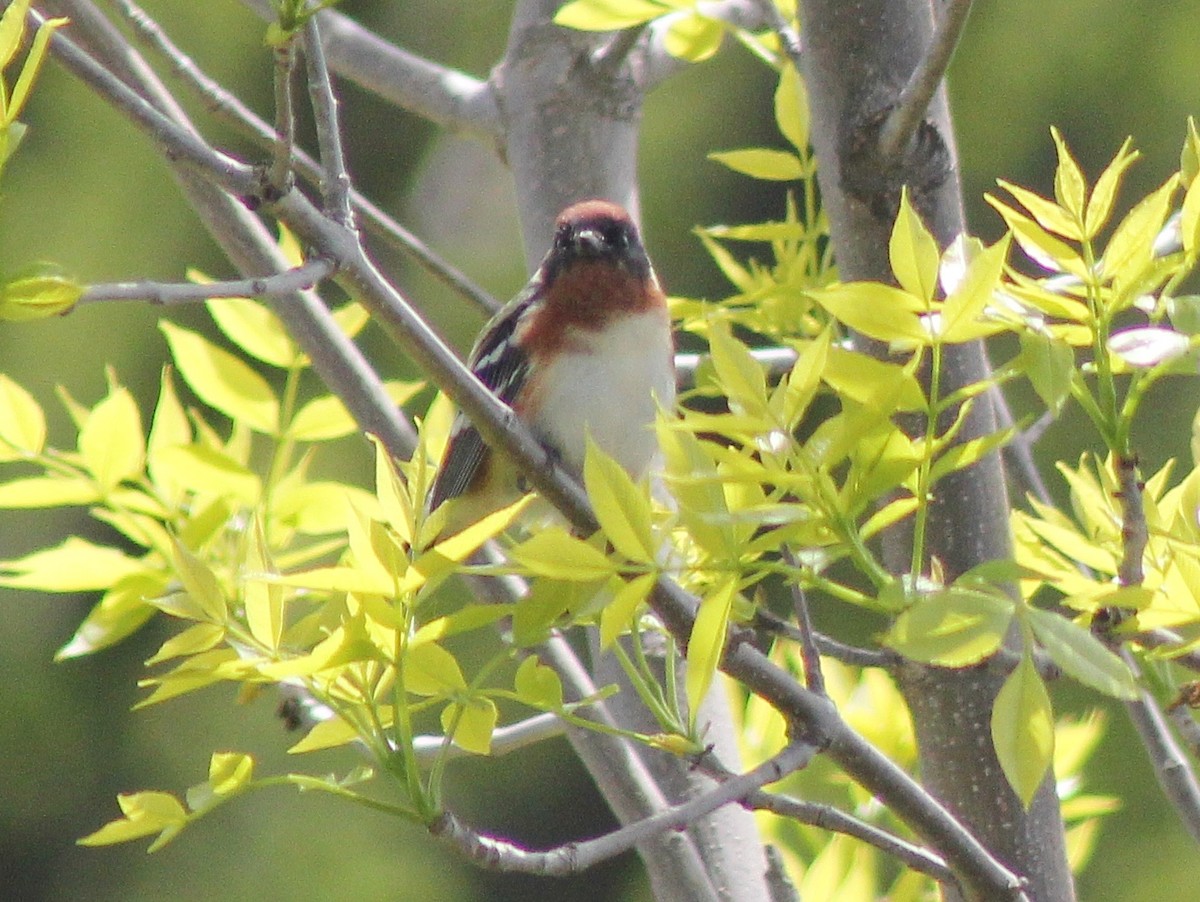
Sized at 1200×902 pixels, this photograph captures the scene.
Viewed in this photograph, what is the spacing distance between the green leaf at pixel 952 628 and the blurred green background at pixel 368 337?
3.07m

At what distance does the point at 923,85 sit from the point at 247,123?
0.70 metres

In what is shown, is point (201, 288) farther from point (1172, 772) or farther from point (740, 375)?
point (1172, 772)

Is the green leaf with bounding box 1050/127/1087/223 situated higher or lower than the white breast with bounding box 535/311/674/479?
higher

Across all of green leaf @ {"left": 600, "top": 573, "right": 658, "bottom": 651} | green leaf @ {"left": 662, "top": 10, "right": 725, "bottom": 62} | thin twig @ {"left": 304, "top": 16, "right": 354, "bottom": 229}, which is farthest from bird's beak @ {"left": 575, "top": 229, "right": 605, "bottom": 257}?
green leaf @ {"left": 600, "top": 573, "right": 658, "bottom": 651}

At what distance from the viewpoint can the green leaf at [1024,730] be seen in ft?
2.78

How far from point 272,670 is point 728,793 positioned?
1.03 feet

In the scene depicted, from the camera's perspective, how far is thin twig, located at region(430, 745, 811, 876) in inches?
39.5

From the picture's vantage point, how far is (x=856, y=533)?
3.08ft

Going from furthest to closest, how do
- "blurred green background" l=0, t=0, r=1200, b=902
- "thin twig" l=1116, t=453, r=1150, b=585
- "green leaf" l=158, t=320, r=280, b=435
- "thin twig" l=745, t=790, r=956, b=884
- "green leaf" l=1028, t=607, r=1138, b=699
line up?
1. "blurred green background" l=0, t=0, r=1200, b=902
2. "green leaf" l=158, t=320, r=280, b=435
3. "thin twig" l=745, t=790, r=956, b=884
4. "thin twig" l=1116, t=453, r=1150, b=585
5. "green leaf" l=1028, t=607, r=1138, b=699

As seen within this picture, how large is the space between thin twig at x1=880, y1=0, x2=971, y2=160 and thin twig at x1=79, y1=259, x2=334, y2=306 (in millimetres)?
551

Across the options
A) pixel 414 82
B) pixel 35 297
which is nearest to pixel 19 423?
pixel 35 297

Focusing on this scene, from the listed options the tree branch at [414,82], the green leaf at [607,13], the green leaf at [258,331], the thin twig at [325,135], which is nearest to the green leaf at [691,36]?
the green leaf at [607,13]

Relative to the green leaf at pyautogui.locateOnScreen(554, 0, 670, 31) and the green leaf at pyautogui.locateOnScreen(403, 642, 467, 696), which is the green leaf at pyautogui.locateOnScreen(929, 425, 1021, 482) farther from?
the green leaf at pyautogui.locateOnScreen(554, 0, 670, 31)

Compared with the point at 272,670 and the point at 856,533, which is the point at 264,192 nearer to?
the point at 272,670
